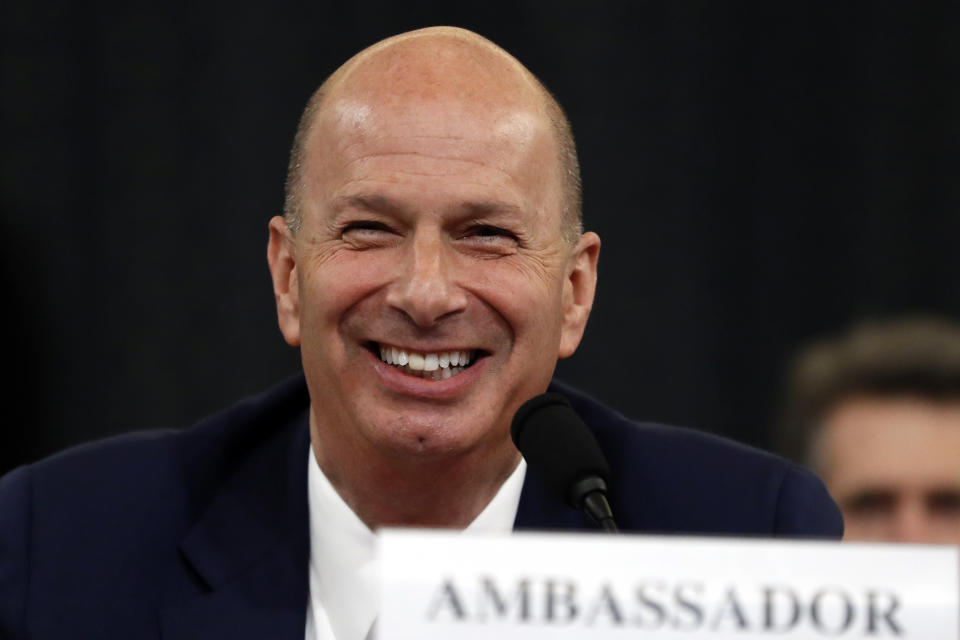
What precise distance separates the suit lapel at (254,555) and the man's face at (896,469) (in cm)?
102

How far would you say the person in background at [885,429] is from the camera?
2346mm

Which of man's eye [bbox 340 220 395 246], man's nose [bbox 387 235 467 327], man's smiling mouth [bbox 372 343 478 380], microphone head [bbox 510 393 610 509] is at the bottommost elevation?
microphone head [bbox 510 393 610 509]

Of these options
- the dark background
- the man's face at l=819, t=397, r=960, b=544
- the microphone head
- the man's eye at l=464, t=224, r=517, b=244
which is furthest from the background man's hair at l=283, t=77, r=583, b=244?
the dark background

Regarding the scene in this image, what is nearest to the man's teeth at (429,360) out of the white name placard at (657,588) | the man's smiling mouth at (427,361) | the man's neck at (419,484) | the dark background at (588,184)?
the man's smiling mouth at (427,361)

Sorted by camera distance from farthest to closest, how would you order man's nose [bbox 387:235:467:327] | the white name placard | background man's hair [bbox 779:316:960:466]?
background man's hair [bbox 779:316:960:466] < man's nose [bbox 387:235:467:327] < the white name placard

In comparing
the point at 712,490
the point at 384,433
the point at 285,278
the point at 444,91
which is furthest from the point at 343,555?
the point at 444,91

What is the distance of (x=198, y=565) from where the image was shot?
1659 millimetres

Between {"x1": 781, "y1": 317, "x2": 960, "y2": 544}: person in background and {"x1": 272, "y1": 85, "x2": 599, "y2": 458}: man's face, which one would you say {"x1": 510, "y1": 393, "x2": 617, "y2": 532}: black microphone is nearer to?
Result: {"x1": 272, "y1": 85, "x2": 599, "y2": 458}: man's face

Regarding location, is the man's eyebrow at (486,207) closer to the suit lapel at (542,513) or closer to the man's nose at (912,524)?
the suit lapel at (542,513)

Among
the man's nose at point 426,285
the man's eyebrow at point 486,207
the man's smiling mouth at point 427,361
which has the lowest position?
the man's smiling mouth at point 427,361

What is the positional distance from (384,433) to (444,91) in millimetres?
402

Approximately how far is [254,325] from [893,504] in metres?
1.57

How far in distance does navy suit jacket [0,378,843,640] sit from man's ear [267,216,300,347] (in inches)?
7.5

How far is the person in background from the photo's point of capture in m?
2.35
